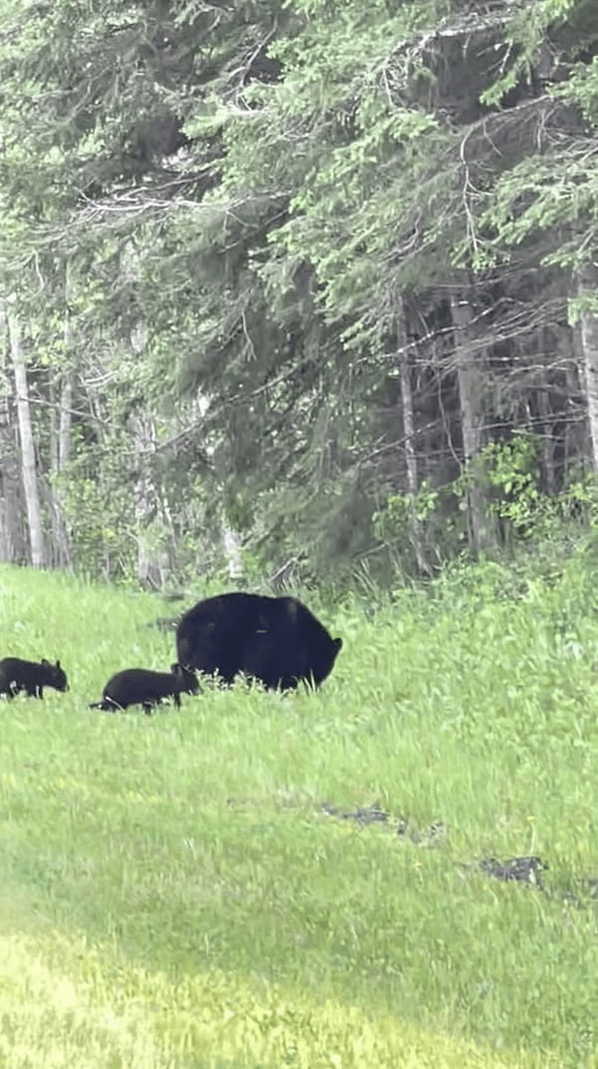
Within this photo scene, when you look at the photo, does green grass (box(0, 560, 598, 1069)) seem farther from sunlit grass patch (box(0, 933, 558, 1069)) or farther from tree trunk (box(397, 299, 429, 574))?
tree trunk (box(397, 299, 429, 574))

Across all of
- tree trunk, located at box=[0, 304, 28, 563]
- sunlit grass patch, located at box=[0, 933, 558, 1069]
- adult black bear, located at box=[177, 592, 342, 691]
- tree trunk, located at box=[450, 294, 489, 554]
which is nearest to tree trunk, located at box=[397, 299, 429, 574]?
tree trunk, located at box=[450, 294, 489, 554]

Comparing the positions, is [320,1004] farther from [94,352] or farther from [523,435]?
[94,352]

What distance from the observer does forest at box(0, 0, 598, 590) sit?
38.1ft

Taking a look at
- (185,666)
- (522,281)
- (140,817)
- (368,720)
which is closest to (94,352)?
(522,281)

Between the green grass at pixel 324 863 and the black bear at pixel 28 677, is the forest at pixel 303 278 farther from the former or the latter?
the black bear at pixel 28 677

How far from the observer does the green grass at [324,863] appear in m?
4.26

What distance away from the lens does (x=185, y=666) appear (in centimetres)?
1188

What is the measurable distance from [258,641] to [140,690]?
4.06 feet

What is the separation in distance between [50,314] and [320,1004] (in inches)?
474

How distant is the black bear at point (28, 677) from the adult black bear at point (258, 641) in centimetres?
109

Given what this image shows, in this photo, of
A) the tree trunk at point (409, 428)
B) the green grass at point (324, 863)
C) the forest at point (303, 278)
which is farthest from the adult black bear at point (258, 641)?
the tree trunk at point (409, 428)

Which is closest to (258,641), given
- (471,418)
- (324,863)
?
(471,418)

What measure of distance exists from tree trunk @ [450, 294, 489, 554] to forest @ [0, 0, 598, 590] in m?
0.04

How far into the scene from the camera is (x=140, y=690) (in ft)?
35.7
